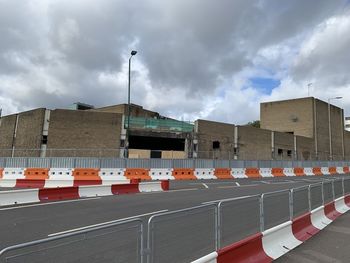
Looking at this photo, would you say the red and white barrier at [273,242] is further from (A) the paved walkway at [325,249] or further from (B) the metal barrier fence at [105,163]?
(B) the metal barrier fence at [105,163]

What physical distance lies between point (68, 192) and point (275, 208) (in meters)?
9.08

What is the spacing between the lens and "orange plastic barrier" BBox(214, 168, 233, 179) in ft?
97.8

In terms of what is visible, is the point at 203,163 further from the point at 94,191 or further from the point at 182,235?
the point at 182,235

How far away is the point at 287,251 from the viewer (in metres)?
7.46

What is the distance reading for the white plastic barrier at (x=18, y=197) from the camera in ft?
40.9

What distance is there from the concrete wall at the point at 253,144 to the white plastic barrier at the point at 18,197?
40.5 meters

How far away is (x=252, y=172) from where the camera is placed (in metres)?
32.6

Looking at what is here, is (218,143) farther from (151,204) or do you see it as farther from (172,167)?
(151,204)

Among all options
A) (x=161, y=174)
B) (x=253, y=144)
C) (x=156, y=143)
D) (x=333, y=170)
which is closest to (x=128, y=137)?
(x=156, y=143)

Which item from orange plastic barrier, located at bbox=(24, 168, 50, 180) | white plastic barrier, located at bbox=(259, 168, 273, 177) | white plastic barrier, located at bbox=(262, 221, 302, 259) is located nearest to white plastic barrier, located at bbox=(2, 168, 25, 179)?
orange plastic barrier, located at bbox=(24, 168, 50, 180)

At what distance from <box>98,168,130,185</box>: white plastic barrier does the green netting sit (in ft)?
61.1

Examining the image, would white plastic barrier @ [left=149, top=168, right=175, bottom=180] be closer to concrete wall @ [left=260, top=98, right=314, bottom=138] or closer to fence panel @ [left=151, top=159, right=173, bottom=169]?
fence panel @ [left=151, top=159, right=173, bottom=169]

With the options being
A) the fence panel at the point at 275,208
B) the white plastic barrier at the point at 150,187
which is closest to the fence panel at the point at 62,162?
the white plastic barrier at the point at 150,187

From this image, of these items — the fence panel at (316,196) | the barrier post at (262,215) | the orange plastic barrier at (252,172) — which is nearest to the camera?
the barrier post at (262,215)
